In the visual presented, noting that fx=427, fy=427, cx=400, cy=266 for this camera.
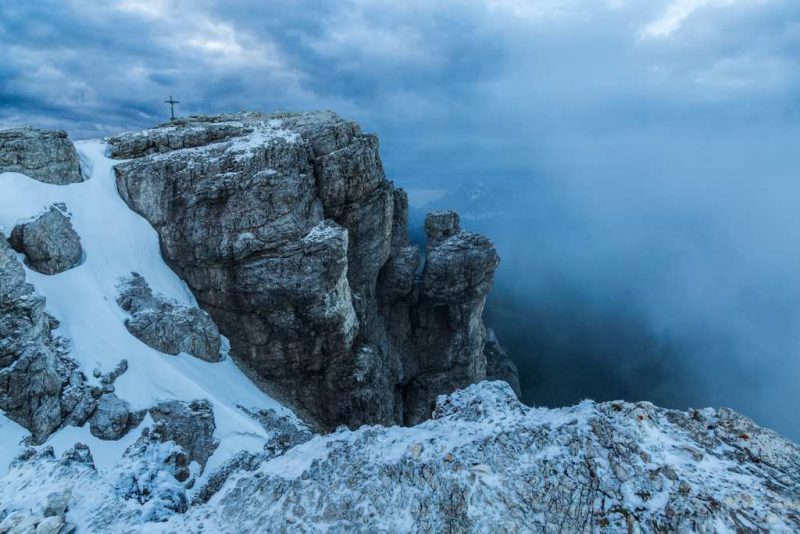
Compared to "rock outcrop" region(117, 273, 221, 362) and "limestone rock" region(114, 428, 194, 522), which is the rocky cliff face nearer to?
"rock outcrop" region(117, 273, 221, 362)

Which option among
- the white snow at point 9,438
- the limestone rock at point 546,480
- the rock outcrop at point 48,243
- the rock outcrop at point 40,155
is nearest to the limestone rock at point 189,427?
the white snow at point 9,438

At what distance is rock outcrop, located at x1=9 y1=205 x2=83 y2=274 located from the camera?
92.8 feet

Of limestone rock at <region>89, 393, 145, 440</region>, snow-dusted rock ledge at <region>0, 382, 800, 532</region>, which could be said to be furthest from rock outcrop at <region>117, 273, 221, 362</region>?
snow-dusted rock ledge at <region>0, 382, 800, 532</region>

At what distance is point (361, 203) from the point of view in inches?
1751

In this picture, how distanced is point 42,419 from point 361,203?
30.4 m

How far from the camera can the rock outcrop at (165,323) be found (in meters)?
30.2

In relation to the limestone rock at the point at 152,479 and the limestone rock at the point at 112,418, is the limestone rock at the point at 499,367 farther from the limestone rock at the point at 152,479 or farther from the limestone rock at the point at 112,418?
the limestone rock at the point at 152,479

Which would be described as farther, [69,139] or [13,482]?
[69,139]

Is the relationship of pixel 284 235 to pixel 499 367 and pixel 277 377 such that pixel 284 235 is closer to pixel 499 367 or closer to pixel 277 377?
pixel 277 377

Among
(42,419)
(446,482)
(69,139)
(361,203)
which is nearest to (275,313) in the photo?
(361,203)

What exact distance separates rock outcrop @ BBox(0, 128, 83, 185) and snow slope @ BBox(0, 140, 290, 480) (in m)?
0.98

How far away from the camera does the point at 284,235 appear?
3688cm

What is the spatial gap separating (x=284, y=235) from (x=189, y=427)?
1705 cm

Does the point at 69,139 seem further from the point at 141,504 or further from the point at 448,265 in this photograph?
the point at 448,265
